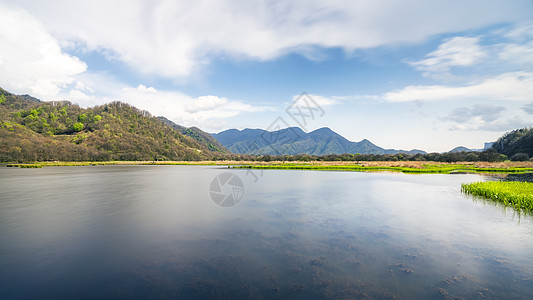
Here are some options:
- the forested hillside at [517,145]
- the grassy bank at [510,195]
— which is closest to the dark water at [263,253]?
the grassy bank at [510,195]

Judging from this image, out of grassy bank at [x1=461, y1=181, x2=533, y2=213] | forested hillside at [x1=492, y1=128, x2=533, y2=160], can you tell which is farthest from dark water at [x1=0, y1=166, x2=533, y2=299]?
forested hillside at [x1=492, y1=128, x2=533, y2=160]

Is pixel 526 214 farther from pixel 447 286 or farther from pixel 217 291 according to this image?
pixel 217 291

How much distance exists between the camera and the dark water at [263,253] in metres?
7.93

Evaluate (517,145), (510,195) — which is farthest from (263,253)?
(517,145)

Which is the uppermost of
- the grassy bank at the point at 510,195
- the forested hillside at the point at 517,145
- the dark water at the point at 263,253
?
the forested hillside at the point at 517,145

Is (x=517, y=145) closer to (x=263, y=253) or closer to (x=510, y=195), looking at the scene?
(x=510, y=195)

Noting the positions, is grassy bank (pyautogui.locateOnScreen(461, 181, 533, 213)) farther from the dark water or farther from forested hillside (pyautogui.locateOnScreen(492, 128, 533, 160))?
forested hillside (pyautogui.locateOnScreen(492, 128, 533, 160))

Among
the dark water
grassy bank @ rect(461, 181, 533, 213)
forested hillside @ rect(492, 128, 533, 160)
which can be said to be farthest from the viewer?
forested hillside @ rect(492, 128, 533, 160)

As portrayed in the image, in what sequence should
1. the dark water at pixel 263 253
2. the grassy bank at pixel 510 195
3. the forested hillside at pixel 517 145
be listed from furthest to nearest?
the forested hillside at pixel 517 145 → the grassy bank at pixel 510 195 → the dark water at pixel 263 253

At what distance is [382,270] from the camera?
9359mm

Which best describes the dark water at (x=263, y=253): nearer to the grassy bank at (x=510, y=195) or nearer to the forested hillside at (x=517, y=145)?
the grassy bank at (x=510, y=195)

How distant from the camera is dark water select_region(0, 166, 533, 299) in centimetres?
793

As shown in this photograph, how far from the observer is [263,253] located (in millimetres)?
11102

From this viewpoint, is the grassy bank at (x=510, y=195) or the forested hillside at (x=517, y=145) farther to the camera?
the forested hillside at (x=517, y=145)
